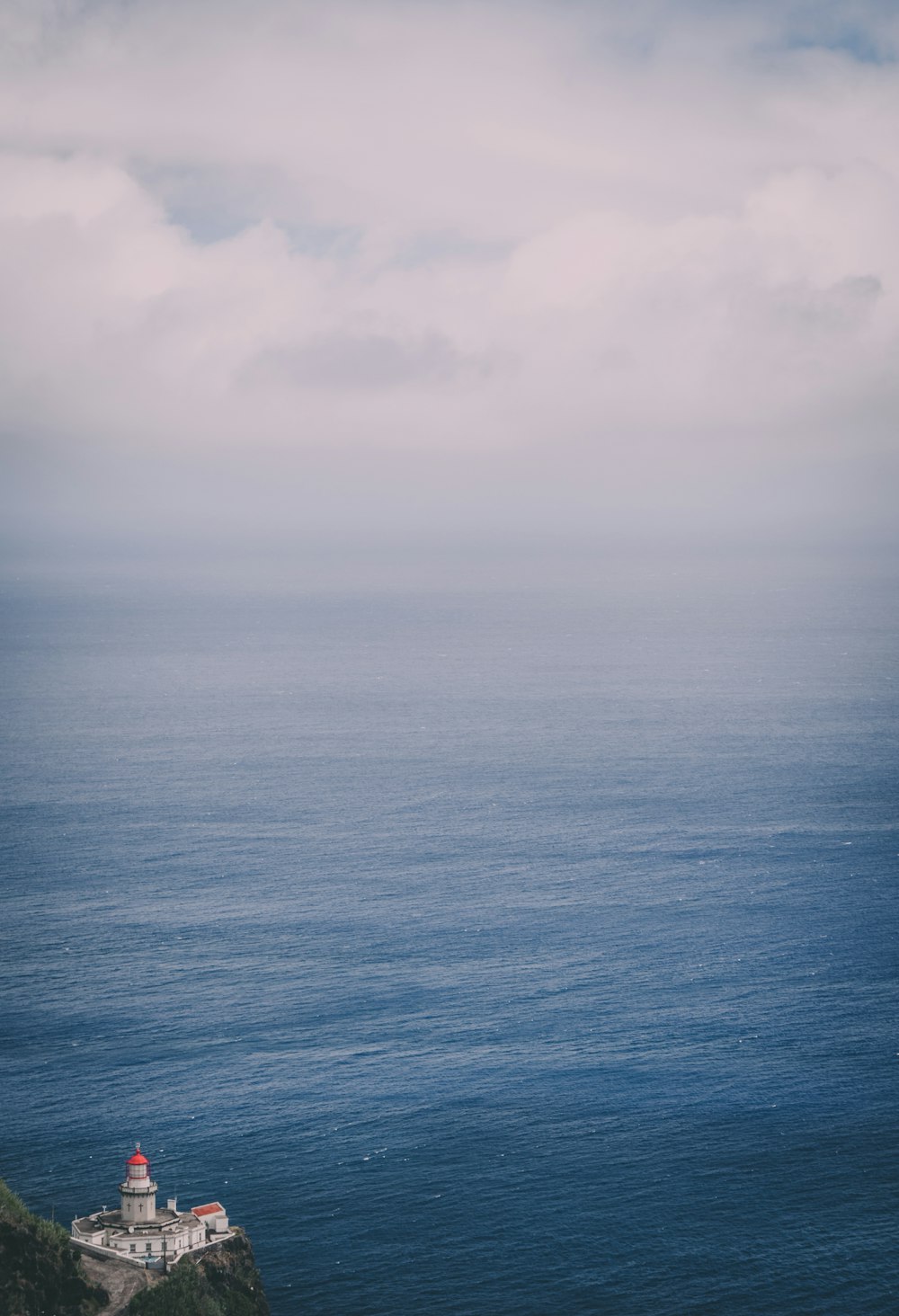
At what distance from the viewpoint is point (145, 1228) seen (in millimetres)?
58156

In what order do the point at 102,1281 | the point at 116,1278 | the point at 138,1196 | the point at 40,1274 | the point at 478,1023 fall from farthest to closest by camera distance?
the point at 478,1023 < the point at 138,1196 < the point at 116,1278 < the point at 102,1281 < the point at 40,1274

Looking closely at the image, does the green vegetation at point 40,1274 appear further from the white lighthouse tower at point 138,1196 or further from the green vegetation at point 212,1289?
the white lighthouse tower at point 138,1196

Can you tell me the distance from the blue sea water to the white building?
383 centimetres

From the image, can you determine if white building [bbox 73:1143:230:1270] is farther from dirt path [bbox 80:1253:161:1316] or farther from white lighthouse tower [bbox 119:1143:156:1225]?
dirt path [bbox 80:1253:161:1316]

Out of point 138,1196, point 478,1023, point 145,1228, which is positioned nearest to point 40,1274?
point 145,1228

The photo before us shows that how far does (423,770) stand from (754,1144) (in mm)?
82482

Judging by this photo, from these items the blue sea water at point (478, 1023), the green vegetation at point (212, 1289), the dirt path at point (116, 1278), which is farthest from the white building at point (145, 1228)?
the blue sea water at point (478, 1023)

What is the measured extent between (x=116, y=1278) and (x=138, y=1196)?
12.0 ft

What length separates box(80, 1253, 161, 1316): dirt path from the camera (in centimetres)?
5350

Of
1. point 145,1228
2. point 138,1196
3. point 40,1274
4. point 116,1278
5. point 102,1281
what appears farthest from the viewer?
point 138,1196

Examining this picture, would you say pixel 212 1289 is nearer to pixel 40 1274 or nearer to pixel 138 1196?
pixel 138 1196

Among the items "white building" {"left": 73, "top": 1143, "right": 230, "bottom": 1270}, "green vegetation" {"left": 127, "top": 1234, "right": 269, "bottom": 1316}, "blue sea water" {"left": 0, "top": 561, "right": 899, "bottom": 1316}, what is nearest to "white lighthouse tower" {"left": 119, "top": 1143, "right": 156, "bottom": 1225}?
"white building" {"left": 73, "top": 1143, "right": 230, "bottom": 1270}

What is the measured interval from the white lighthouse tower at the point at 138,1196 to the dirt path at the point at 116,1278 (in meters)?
2.02

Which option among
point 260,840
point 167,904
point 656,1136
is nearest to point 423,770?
point 260,840
